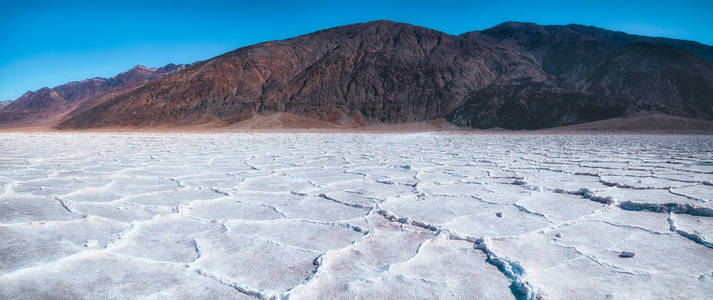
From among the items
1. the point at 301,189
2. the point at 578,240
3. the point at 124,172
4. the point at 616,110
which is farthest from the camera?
the point at 616,110

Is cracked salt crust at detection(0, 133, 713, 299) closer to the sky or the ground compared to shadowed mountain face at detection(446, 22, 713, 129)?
closer to the ground

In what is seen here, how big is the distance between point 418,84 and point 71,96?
265ft

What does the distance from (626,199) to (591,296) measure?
170 cm

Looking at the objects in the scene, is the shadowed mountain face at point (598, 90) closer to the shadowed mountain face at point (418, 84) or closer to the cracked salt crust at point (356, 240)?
the shadowed mountain face at point (418, 84)

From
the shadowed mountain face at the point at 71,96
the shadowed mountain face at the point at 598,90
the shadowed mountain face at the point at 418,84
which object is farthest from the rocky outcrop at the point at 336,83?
the shadowed mountain face at the point at 71,96

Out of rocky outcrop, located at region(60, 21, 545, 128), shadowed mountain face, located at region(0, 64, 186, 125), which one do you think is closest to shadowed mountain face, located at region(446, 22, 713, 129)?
rocky outcrop, located at region(60, 21, 545, 128)

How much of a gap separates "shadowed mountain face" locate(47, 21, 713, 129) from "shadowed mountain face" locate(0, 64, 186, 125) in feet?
110

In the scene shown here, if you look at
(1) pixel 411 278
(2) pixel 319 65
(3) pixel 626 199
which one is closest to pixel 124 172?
(1) pixel 411 278

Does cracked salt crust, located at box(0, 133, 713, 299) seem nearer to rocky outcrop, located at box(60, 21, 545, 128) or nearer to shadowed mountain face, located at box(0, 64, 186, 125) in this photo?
rocky outcrop, located at box(60, 21, 545, 128)

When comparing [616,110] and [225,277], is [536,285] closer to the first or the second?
[225,277]

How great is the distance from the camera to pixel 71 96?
82.9 metres

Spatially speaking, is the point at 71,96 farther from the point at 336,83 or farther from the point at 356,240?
the point at 356,240

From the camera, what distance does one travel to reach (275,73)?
1570 inches

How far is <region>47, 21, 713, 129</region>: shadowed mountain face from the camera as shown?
98.2 feet
